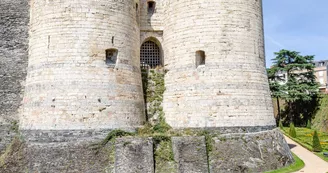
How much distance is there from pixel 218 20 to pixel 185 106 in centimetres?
525

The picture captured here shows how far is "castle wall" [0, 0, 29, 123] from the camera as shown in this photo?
1811cm

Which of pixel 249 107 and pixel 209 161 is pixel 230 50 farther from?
pixel 209 161

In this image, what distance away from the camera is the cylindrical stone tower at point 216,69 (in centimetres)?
1739

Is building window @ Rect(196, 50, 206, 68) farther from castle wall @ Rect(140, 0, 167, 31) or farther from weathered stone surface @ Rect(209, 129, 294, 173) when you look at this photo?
weathered stone surface @ Rect(209, 129, 294, 173)

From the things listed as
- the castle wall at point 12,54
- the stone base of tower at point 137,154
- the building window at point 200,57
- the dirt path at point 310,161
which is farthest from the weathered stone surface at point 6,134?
the dirt path at point 310,161

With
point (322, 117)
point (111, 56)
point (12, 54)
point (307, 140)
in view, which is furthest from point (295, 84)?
point (12, 54)

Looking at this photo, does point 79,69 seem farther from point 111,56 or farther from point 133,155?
point 133,155

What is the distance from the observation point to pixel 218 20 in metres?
17.9

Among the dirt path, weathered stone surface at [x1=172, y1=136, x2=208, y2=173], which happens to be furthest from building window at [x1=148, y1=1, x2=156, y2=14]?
the dirt path

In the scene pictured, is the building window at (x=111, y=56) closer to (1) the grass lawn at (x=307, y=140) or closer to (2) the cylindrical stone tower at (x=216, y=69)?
(2) the cylindrical stone tower at (x=216, y=69)

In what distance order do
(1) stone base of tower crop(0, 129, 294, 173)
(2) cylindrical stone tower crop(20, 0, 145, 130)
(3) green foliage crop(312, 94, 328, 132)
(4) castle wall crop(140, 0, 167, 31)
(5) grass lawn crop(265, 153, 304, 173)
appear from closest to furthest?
(1) stone base of tower crop(0, 129, 294, 173)
(2) cylindrical stone tower crop(20, 0, 145, 130)
(5) grass lawn crop(265, 153, 304, 173)
(4) castle wall crop(140, 0, 167, 31)
(3) green foliage crop(312, 94, 328, 132)

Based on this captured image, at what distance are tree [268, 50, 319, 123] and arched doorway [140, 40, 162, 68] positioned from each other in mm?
24933

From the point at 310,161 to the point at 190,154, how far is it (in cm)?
944

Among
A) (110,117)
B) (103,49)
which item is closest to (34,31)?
(103,49)
